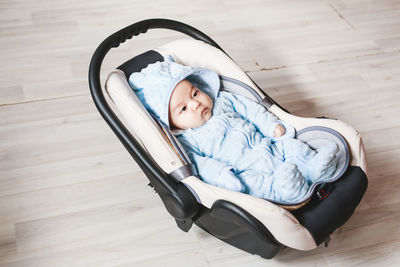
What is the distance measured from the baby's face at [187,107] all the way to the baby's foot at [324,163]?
329 millimetres

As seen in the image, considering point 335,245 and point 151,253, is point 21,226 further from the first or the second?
point 335,245

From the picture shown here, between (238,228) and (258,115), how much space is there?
0.36 metres

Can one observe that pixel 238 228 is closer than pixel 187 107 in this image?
Yes

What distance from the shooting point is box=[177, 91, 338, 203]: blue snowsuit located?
1.14 m

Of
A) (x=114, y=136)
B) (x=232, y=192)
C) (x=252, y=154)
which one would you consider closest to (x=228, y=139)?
(x=252, y=154)

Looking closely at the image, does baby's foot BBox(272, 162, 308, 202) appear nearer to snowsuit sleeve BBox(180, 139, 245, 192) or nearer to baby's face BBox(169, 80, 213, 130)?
snowsuit sleeve BBox(180, 139, 245, 192)

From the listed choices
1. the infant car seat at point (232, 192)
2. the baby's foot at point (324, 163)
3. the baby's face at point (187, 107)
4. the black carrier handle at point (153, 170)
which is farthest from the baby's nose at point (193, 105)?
the baby's foot at point (324, 163)

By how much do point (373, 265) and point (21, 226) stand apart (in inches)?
40.7

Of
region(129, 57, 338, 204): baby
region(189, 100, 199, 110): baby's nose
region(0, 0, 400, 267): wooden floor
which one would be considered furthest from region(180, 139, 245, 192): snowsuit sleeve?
region(0, 0, 400, 267): wooden floor

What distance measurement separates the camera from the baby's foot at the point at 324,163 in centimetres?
115

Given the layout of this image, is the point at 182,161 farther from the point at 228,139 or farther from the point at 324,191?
the point at 324,191

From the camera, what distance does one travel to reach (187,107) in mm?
1270

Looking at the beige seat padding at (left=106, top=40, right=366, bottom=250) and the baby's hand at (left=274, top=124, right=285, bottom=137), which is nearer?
the beige seat padding at (left=106, top=40, right=366, bottom=250)

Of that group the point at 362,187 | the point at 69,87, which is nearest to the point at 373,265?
the point at 362,187
